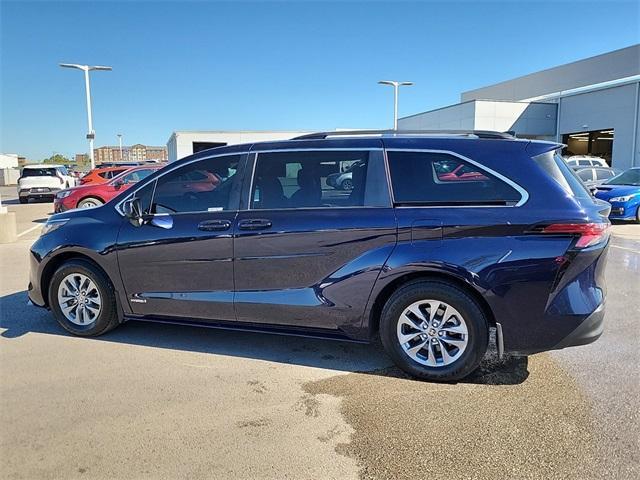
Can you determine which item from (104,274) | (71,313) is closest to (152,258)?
(104,274)

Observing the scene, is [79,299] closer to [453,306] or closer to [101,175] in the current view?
[453,306]

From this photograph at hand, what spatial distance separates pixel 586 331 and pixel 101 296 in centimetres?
401

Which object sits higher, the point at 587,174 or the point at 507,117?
the point at 507,117

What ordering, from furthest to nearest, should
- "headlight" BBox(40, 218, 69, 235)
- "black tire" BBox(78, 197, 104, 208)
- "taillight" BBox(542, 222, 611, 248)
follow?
1. "black tire" BBox(78, 197, 104, 208)
2. "headlight" BBox(40, 218, 69, 235)
3. "taillight" BBox(542, 222, 611, 248)

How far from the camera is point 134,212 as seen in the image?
4191mm

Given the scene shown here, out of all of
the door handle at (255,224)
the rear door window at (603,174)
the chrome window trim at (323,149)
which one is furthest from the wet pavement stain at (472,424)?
the rear door window at (603,174)

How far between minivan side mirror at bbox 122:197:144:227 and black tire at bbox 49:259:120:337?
0.61m

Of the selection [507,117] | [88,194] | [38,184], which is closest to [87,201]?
[88,194]

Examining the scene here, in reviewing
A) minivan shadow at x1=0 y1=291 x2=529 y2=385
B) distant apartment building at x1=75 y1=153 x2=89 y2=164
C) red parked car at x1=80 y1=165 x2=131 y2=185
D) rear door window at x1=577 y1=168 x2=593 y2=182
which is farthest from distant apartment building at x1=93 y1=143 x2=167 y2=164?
minivan shadow at x1=0 y1=291 x2=529 y2=385

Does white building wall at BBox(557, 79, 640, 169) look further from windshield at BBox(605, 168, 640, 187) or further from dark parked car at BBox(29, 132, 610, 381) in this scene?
dark parked car at BBox(29, 132, 610, 381)

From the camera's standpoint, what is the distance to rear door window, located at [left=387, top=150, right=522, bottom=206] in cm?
339

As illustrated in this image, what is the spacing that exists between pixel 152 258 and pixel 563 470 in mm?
3368

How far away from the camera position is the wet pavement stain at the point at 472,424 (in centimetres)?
257

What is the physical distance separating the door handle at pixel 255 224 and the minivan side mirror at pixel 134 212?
100cm
